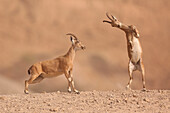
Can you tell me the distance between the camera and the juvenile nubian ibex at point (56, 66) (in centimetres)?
1123

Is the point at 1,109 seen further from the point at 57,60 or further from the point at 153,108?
the point at 153,108

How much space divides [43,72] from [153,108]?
3.84 m

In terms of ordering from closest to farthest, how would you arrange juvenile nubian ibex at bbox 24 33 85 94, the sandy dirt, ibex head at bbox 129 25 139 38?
the sandy dirt < juvenile nubian ibex at bbox 24 33 85 94 < ibex head at bbox 129 25 139 38

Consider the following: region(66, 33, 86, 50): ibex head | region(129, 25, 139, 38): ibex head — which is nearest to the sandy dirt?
region(66, 33, 86, 50): ibex head

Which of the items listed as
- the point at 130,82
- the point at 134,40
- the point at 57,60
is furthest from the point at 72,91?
the point at 134,40

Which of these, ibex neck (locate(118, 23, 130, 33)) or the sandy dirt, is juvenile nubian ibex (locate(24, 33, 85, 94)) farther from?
ibex neck (locate(118, 23, 130, 33))

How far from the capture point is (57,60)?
1140 centimetres

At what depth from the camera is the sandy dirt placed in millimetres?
9077

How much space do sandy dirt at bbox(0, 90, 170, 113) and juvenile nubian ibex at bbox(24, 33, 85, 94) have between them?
703mm

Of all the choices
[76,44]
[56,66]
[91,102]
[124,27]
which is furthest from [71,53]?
[91,102]

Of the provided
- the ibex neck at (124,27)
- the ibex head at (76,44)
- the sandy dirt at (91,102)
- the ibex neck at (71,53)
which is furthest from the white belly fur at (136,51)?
the ibex neck at (71,53)

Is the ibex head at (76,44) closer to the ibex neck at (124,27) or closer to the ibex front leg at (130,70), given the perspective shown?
the ibex neck at (124,27)

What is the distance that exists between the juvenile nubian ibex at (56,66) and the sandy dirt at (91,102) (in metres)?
0.70

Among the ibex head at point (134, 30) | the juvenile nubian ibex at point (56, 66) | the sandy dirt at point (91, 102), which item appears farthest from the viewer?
the ibex head at point (134, 30)
